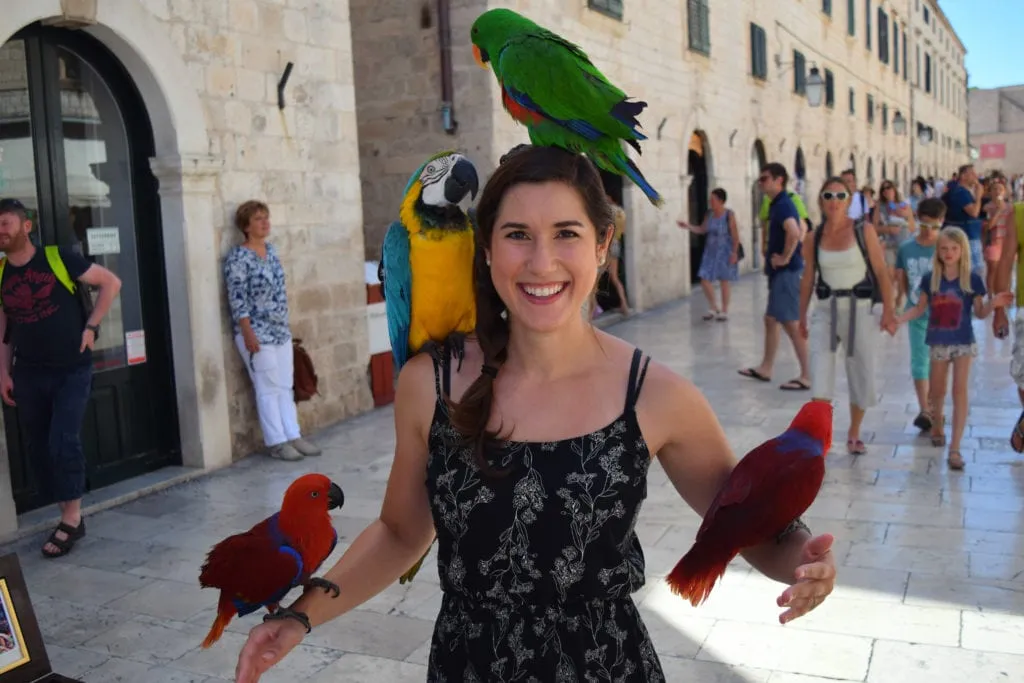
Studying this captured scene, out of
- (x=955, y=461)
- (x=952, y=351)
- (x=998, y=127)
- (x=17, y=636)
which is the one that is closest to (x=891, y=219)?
(x=952, y=351)

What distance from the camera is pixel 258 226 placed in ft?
21.2

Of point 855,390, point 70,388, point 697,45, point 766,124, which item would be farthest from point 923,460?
point 766,124

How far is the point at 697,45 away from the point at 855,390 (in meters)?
10.8

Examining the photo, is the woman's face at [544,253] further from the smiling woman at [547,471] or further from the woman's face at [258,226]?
the woman's face at [258,226]

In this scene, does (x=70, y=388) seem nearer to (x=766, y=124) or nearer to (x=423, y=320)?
(x=423, y=320)

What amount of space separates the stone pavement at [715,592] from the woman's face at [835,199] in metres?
1.65

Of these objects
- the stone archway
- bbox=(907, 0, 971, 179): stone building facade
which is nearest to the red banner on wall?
bbox=(907, 0, 971, 179): stone building facade

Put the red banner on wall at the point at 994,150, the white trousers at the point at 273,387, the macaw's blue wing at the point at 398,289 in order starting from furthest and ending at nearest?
the red banner on wall at the point at 994,150
the white trousers at the point at 273,387
the macaw's blue wing at the point at 398,289

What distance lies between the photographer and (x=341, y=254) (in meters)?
7.82

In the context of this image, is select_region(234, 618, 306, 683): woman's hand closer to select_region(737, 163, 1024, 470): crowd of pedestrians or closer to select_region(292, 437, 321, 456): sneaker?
select_region(737, 163, 1024, 470): crowd of pedestrians

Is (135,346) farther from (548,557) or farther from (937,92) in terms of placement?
(937,92)

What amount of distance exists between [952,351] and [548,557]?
505 cm

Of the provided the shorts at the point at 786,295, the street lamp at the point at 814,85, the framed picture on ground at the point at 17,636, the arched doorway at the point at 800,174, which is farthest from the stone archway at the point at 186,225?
the arched doorway at the point at 800,174

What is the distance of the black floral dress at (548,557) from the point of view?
164 cm
